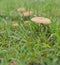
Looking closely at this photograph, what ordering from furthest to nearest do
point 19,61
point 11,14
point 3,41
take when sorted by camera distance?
point 11,14
point 3,41
point 19,61

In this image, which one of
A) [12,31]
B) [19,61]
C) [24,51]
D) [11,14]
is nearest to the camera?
[19,61]

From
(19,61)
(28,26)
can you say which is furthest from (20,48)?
(28,26)

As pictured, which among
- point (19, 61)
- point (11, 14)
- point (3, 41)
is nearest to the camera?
point (19, 61)

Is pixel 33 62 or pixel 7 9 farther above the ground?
pixel 7 9

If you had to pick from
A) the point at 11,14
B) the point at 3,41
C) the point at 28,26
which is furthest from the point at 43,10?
the point at 3,41

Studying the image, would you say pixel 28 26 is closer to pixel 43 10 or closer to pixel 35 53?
pixel 35 53

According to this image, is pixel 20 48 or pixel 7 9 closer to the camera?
pixel 20 48

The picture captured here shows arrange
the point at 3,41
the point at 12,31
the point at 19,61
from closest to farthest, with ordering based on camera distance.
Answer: the point at 19,61, the point at 3,41, the point at 12,31

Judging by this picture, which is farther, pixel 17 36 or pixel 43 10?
pixel 43 10

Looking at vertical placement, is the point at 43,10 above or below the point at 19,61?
above

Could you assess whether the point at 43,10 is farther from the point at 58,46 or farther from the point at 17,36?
the point at 58,46
